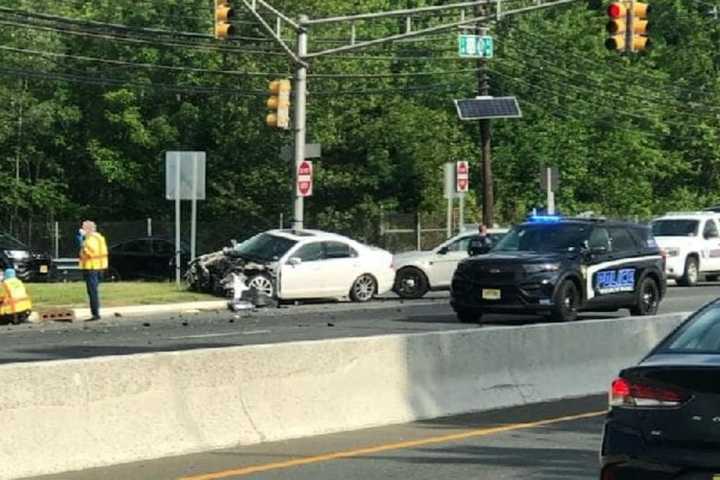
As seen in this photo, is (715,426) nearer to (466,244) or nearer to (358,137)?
(466,244)

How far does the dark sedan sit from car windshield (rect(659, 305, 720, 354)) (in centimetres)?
5

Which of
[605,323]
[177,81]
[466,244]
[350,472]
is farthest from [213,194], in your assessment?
[350,472]

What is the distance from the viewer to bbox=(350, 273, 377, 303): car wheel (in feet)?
96.3

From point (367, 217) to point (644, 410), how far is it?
4109 centimetres

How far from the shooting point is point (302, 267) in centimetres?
2817

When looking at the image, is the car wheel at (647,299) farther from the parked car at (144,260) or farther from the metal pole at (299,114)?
the parked car at (144,260)

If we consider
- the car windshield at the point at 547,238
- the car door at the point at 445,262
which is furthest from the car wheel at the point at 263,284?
the car windshield at the point at 547,238

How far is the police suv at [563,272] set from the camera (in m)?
21.4

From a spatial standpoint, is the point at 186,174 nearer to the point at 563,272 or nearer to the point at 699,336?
the point at 563,272

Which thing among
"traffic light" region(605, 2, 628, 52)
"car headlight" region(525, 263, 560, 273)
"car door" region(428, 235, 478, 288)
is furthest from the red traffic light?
"car headlight" region(525, 263, 560, 273)

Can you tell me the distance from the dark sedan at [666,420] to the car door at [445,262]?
23076 millimetres

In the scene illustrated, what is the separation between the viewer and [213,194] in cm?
5091

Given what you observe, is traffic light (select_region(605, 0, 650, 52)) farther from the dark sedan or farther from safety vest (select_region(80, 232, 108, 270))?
the dark sedan

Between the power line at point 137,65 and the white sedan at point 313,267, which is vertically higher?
the power line at point 137,65
